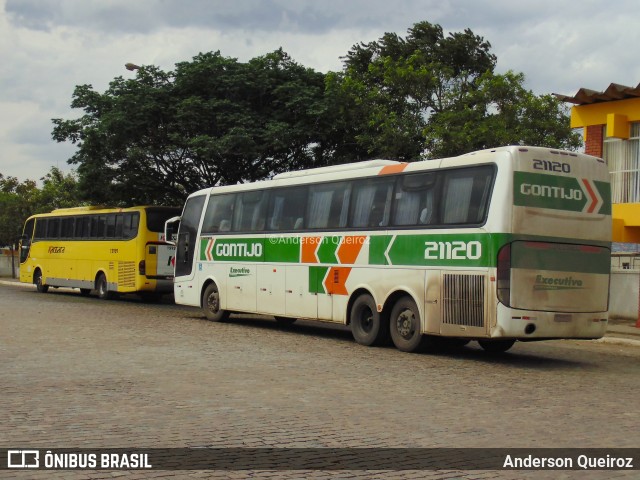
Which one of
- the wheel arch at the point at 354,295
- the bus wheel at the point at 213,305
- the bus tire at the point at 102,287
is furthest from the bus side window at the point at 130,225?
the wheel arch at the point at 354,295

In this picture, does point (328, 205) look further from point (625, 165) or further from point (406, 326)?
point (625, 165)

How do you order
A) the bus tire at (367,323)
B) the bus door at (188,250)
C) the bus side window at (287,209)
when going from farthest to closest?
the bus door at (188,250), the bus side window at (287,209), the bus tire at (367,323)

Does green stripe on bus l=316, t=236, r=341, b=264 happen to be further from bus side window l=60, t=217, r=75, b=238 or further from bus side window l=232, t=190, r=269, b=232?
bus side window l=60, t=217, r=75, b=238

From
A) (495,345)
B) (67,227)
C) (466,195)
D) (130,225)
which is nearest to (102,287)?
(130,225)

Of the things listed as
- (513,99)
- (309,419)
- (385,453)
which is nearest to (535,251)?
(309,419)

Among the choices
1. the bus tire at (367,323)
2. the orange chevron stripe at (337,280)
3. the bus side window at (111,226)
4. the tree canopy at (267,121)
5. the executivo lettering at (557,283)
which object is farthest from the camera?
the bus side window at (111,226)

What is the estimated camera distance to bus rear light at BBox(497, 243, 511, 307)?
1399 centimetres

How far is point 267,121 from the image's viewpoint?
30.6 m

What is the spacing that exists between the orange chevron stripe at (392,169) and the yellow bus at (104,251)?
15026 millimetres

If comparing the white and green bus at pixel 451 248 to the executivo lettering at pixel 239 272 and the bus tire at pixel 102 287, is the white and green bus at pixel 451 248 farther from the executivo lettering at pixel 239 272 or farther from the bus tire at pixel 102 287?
the bus tire at pixel 102 287

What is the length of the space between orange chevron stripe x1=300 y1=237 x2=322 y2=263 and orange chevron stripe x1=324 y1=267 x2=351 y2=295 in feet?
2.05

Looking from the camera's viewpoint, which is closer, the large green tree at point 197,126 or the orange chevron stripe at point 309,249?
the orange chevron stripe at point 309,249

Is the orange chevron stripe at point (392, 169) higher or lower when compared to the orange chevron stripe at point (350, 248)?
higher

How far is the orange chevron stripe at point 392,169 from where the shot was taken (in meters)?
16.5
